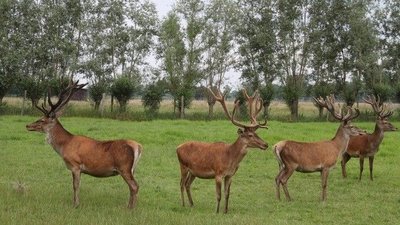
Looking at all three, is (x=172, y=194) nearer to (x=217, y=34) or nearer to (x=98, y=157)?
(x=98, y=157)

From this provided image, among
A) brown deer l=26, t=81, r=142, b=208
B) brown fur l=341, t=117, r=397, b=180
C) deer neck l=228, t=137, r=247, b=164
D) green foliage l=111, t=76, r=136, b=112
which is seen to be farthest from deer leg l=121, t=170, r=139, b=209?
green foliage l=111, t=76, r=136, b=112

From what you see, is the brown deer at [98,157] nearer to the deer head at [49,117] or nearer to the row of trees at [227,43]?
the deer head at [49,117]

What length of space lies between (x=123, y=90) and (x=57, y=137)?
23.8 meters

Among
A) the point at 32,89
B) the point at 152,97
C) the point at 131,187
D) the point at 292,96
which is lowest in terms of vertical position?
the point at 131,187

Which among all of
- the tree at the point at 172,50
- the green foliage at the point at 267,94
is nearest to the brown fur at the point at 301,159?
the green foliage at the point at 267,94

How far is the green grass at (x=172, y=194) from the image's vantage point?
8.75 m

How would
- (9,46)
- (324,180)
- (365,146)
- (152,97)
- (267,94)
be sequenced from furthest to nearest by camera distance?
1. (267,94)
2. (152,97)
3. (9,46)
4. (365,146)
5. (324,180)

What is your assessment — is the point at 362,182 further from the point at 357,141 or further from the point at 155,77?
the point at 155,77

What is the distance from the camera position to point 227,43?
141ft

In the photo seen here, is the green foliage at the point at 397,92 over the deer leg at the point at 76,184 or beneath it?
over

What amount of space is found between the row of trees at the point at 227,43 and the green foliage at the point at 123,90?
408 centimetres

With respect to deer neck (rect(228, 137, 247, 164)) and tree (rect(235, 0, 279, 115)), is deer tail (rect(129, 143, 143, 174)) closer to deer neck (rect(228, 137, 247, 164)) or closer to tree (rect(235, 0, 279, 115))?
deer neck (rect(228, 137, 247, 164))

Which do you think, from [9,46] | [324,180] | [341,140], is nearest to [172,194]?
[324,180]

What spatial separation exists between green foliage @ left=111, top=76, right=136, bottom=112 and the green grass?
14.8 meters
